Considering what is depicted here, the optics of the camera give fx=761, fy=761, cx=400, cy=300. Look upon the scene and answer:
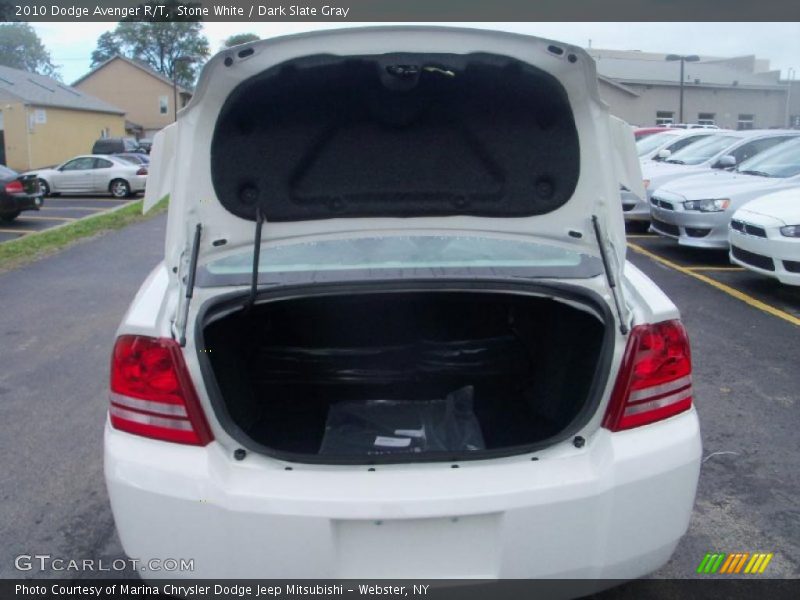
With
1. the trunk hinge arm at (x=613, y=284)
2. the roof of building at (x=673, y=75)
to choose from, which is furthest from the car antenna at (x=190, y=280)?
the roof of building at (x=673, y=75)

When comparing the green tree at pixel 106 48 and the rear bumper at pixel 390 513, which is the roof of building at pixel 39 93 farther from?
the green tree at pixel 106 48

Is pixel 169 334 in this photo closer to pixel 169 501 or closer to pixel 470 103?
pixel 169 501

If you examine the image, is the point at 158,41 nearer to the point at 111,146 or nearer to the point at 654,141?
the point at 111,146

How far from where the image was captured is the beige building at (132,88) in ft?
179

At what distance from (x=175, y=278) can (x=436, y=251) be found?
0.88 meters

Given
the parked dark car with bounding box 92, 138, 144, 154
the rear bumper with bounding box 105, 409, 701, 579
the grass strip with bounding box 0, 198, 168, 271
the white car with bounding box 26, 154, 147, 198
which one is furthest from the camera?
the parked dark car with bounding box 92, 138, 144, 154

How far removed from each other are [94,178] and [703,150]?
16.6m

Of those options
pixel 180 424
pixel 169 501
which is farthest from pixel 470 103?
pixel 169 501

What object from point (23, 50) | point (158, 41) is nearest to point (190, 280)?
point (158, 41)

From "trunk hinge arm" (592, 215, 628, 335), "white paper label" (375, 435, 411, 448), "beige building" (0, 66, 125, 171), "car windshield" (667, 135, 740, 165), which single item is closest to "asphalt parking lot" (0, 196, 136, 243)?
"car windshield" (667, 135, 740, 165)

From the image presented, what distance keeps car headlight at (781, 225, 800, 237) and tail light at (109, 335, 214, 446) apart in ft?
20.3

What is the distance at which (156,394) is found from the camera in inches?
87.2

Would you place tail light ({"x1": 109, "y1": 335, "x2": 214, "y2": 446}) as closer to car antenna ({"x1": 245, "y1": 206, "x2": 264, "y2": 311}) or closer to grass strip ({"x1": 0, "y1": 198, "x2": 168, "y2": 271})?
car antenna ({"x1": 245, "y1": 206, "x2": 264, "y2": 311})

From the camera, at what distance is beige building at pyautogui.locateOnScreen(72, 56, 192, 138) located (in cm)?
5459
